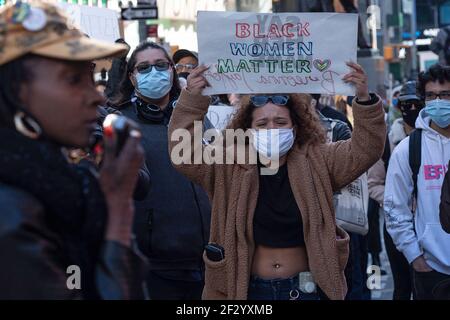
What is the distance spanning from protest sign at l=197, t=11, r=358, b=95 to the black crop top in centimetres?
58

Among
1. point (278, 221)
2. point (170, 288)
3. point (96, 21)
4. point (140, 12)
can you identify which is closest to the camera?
point (278, 221)

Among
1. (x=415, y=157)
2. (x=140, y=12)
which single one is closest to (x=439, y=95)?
(x=415, y=157)

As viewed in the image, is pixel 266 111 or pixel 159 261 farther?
pixel 159 261

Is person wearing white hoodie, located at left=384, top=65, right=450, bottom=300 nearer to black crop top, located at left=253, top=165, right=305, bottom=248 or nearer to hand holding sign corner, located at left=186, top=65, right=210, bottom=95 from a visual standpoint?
black crop top, located at left=253, top=165, right=305, bottom=248

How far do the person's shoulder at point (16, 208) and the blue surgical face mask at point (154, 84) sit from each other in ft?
13.8

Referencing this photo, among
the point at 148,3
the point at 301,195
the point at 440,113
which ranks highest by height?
the point at 148,3

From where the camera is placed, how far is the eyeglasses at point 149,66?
23.6 feet

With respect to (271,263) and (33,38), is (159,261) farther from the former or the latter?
(33,38)

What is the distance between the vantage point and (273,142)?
5.75m

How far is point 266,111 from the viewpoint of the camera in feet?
A: 19.5

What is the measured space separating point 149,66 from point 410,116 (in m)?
3.10

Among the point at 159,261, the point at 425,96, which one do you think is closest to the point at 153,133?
the point at 159,261

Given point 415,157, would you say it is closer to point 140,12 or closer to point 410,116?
point 410,116

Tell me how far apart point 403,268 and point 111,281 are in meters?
6.73
